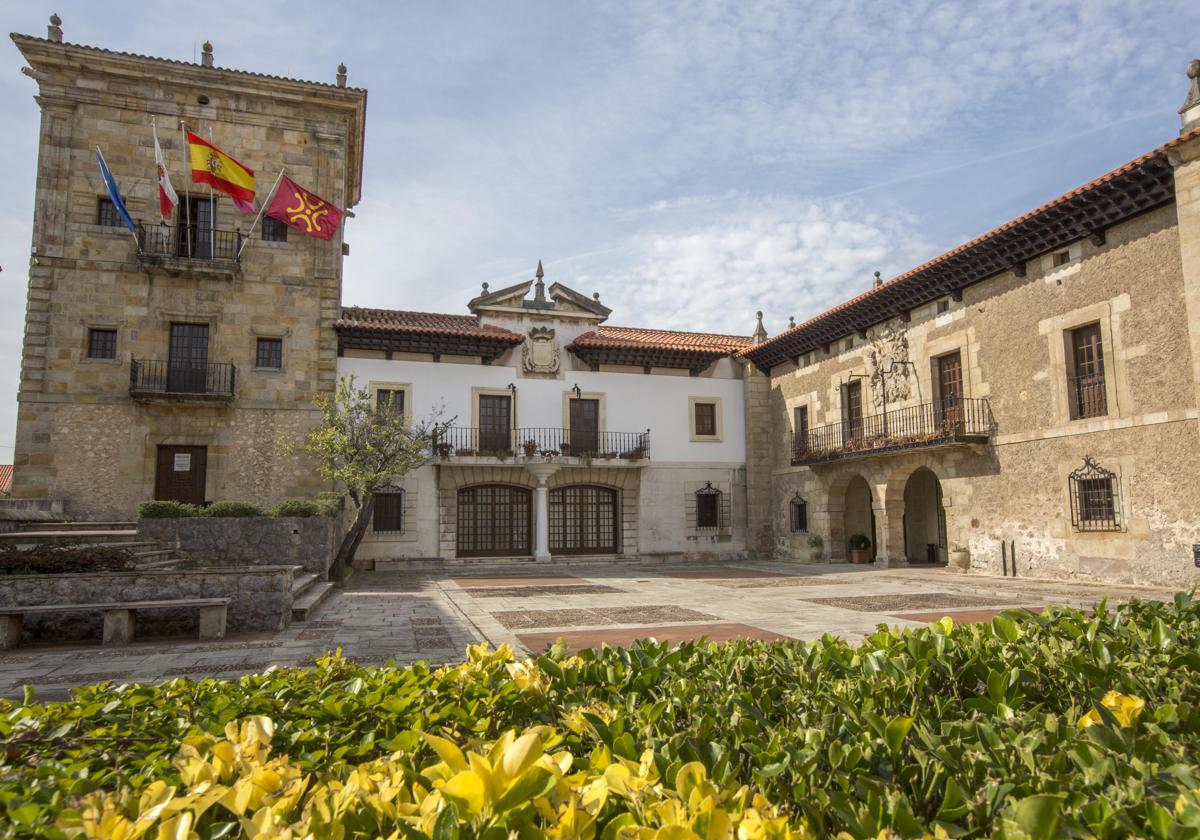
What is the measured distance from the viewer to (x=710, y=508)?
24.2 meters

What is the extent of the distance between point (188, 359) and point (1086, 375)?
21221mm

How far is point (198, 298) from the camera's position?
20031 mm

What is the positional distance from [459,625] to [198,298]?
49.6 feet

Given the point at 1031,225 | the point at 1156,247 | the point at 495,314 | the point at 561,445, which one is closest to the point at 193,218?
the point at 495,314

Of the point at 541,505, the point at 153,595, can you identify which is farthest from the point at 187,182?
the point at 153,595

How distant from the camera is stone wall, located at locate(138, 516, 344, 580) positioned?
1392cm

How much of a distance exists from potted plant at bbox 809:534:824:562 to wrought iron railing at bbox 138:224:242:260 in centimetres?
1816

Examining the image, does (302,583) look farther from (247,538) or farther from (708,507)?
(708,507)


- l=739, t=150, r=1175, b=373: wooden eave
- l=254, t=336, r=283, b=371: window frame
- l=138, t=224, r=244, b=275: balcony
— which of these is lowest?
l=254, t=336, r=283, b=371: window frame

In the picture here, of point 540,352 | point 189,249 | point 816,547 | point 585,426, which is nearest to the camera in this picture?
point 189,249

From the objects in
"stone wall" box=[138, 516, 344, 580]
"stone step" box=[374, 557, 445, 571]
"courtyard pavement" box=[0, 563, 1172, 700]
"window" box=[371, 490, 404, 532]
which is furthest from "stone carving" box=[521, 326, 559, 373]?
"stone wall" box=[138, 516, 344, 580]

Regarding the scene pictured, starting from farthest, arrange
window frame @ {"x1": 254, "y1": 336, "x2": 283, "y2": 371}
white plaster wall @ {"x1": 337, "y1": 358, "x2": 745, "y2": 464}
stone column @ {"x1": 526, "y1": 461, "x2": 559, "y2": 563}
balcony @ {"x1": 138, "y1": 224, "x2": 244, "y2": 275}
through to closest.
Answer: stone column @ {"x1": 526, "y1": 461, "x2": 559, "y2": 563} → white plaster wall @ {"x1": 337, "y1": 358, "x2": 745, "y2": 464} → window frame @ {"x1": 254, "y1": 336, "x2": 283, "y2": 371} → balcony @ {"x1": 138, "y1": 224, "x2": 244, "y2": 275}

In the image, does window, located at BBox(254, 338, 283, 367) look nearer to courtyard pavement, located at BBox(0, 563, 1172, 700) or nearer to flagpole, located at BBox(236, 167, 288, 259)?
flagpole, located at BBox(236, 167, 288, 259)

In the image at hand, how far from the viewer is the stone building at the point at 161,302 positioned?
61.7 ft
